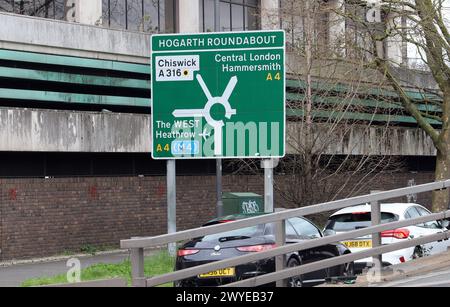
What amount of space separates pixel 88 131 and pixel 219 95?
410 inches

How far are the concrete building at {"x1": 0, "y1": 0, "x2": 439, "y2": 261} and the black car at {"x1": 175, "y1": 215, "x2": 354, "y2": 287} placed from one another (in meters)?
9.74

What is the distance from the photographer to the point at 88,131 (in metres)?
23.4

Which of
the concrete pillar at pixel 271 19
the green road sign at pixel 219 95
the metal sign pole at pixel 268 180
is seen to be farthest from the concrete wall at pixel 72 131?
the metal sign pole at pixel 268 180

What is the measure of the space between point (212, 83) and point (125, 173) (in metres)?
12.1

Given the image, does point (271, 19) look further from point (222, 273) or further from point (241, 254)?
point (222, 273)

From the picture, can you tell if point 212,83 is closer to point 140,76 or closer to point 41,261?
point 41,261

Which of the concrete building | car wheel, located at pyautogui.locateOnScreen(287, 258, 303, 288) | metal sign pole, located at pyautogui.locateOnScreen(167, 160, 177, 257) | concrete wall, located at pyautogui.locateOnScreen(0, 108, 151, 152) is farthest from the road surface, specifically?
car wheel, located at pyautogui.locateOnScreen(287, 258, 303, 288)

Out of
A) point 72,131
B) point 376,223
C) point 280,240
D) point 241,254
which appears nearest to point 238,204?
point 72,131

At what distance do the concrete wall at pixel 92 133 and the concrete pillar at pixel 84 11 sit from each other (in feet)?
14.1

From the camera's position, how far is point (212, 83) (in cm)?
1392

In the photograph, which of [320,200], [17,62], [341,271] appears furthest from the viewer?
[17,62]

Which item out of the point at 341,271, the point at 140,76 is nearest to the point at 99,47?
the point at 140,76

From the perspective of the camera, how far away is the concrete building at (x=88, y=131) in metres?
22.1

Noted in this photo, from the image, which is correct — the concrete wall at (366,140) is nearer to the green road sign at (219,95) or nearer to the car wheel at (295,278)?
the green road sign at (219,95)
